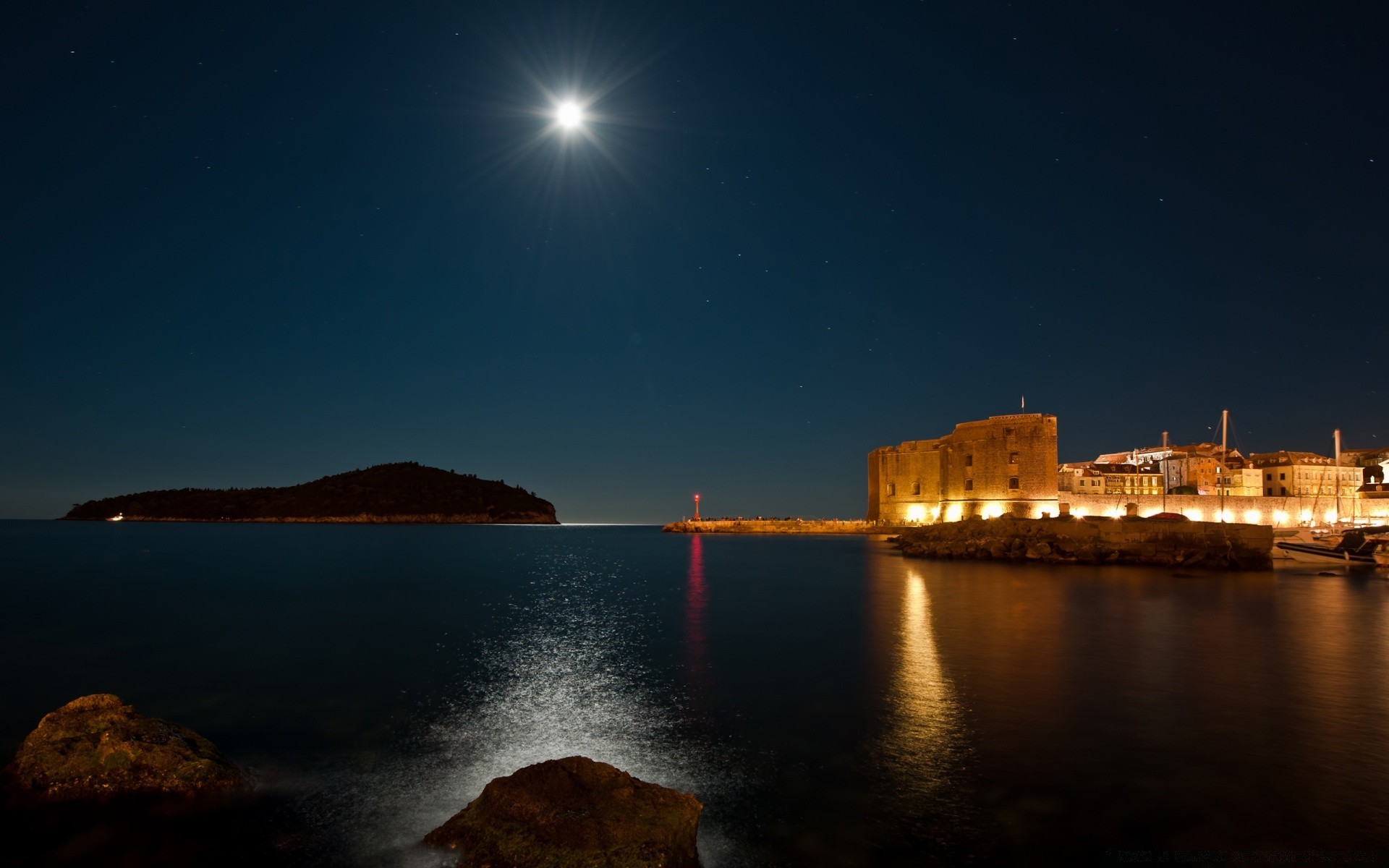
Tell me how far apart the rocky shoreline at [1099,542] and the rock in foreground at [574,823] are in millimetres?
31084

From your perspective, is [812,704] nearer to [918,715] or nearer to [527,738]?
[918,715]

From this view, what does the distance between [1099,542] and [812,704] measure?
1087 inches

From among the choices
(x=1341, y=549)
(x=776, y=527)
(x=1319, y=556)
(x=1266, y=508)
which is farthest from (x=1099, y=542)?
(x=776, y=527)

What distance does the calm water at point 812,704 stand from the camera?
5.54m

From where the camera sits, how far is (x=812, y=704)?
8938 millimetres

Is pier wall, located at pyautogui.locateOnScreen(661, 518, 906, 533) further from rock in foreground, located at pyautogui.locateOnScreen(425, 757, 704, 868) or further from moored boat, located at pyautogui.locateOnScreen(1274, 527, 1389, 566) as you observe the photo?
rock in foreground, located at pyautogui.locateOnScreen(425, 757, 704, 868)

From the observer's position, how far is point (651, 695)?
369 inches

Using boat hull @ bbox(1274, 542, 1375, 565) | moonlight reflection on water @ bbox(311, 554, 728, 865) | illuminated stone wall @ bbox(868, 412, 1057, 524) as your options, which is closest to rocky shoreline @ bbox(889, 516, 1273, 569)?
boat hull @ bbox(1274, 542, 1375, 565)

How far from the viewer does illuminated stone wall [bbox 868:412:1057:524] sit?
44000mm

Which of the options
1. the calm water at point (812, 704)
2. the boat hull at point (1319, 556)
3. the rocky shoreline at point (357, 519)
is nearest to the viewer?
the calm water at point (812, 704)

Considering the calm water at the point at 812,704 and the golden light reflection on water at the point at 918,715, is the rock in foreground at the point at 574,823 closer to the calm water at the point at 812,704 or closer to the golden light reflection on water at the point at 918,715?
the calm water at the point at 812,704

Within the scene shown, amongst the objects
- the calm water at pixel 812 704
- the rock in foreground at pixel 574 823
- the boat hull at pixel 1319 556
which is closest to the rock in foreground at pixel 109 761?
the calm water at pixel 812 704

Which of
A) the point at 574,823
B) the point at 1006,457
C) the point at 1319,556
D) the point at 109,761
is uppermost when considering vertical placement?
the point at 1006,457

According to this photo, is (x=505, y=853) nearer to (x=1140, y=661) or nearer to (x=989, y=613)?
(x=1140, y=661)
